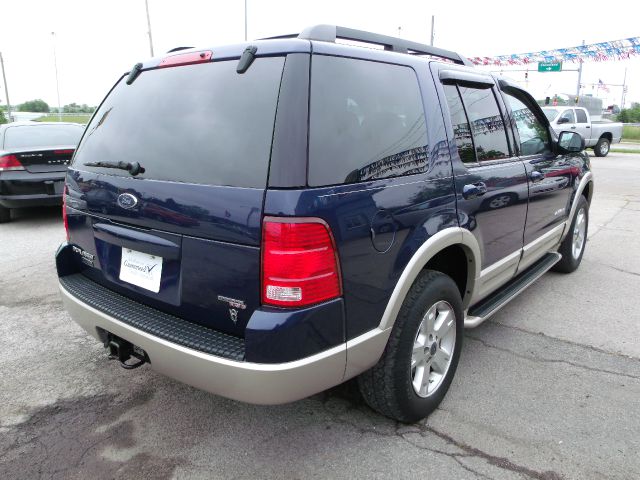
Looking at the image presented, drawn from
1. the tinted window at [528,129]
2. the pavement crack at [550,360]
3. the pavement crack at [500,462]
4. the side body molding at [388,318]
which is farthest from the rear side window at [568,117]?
the pavement crack at [500,462]

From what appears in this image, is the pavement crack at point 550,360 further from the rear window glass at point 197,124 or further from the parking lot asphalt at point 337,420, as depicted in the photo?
the rear window glass at point 197,124

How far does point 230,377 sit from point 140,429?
953 mm

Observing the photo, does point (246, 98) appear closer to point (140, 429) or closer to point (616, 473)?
point (140, 429)

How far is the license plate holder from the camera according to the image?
2256 millimetres

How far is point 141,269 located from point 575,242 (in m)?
4.45

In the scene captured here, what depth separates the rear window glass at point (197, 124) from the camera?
1.98 meters

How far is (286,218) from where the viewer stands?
1843mm

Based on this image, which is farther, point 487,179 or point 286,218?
point 487,179

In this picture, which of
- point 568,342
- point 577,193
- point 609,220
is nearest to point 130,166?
point 568,342

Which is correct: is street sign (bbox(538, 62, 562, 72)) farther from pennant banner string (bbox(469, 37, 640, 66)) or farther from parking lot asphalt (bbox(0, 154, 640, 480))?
parking lot asphalt (bbox(0, 154, 640, 480))

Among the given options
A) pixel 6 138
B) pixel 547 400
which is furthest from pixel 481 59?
pixel 547 400

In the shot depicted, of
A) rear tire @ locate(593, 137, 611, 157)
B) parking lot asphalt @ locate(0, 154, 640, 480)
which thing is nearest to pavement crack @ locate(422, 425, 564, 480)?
parking lot asphalt @ locate(0, 154, 640, 480)

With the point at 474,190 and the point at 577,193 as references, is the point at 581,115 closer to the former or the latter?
the point at 577,193

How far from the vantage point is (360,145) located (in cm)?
211
